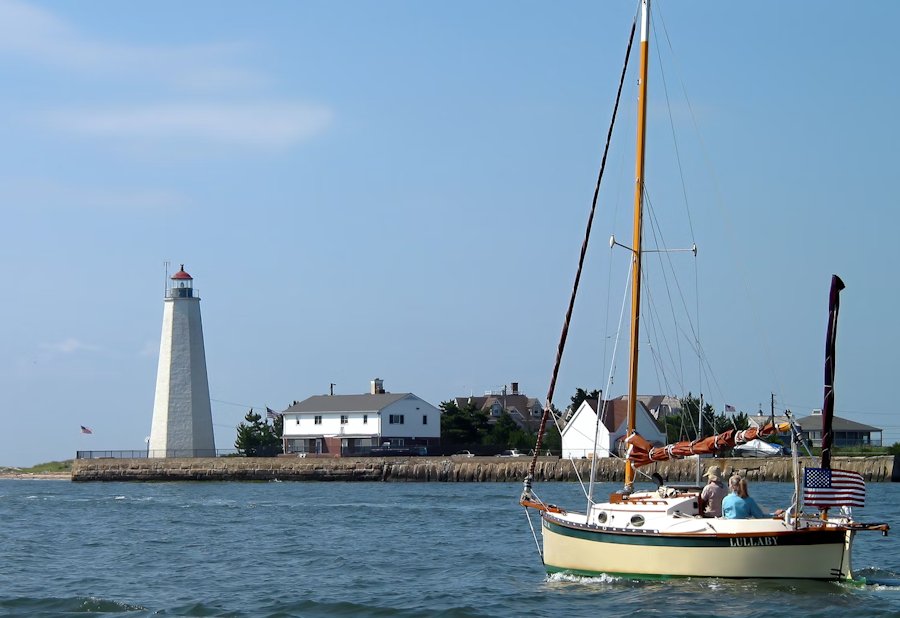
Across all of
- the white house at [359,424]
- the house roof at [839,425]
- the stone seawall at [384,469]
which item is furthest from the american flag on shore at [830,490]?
the house roof at [839,425]

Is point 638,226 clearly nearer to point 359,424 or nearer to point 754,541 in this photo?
point 754,541

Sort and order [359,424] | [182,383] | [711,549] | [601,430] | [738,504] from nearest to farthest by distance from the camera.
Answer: [711,549]
[738,504]
[182,383]
[601,430]
[359,424]

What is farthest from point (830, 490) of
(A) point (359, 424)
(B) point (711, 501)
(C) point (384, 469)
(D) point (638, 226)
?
(A) point (359, 424)

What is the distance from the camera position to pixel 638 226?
29.4 m

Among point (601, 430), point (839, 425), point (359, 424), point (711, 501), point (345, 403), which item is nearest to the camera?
point (711, 501)

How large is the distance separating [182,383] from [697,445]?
63.0 meters

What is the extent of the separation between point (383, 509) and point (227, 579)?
24936 mm

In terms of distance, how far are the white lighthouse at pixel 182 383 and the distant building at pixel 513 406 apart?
122 ft

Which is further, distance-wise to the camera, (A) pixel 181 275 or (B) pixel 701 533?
(A) pixel 181 275

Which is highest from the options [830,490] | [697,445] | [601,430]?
[601,430]

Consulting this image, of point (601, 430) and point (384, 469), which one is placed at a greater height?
point (601, 430)

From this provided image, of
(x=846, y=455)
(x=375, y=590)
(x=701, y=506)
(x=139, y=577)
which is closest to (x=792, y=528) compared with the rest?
(x=701, y=506)

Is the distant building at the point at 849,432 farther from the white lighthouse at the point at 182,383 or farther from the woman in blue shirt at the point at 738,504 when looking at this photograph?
the woman in blue shirt at the point at 738,504

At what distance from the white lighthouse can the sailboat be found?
196 ft
